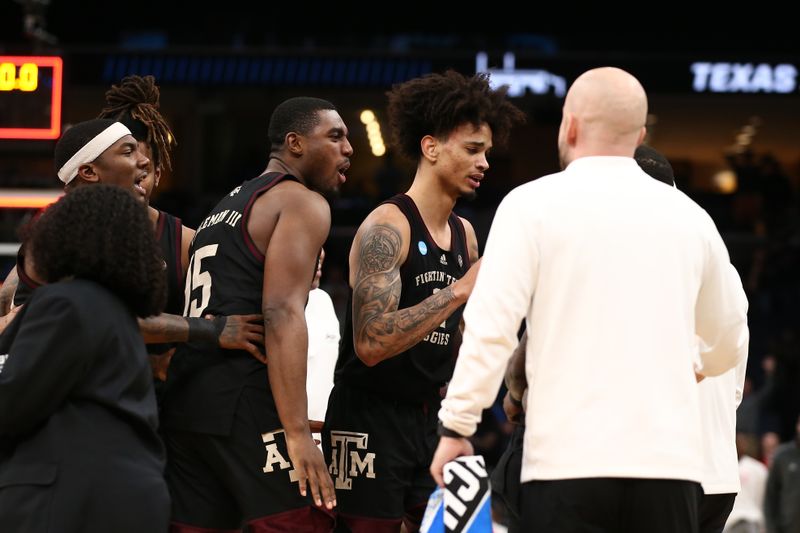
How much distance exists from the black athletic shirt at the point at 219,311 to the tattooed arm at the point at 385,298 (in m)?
0.33

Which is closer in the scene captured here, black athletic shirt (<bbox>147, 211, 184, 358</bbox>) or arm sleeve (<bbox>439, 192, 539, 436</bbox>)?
arm sleeve (<bbox>439, 192, 539, 436</bbox>)

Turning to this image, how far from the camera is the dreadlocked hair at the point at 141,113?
15.6 ft

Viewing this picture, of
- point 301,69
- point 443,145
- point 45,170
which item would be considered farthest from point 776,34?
point 443,145

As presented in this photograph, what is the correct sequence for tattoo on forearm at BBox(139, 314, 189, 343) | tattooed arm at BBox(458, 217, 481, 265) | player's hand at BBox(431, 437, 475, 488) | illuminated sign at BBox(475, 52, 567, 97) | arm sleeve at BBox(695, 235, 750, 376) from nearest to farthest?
player's hand at BBox(431, 437, 475, 488), arm sleeve at BBox(695, 235, 750, 376), tattoo on forearm at BBox(139, 314, 189, 343), tattooed arm at BBox(458, 217, 481, 265), illuminated sign at BBox(475, 52, 567, 97)

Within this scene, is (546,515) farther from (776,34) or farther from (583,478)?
(776,34)

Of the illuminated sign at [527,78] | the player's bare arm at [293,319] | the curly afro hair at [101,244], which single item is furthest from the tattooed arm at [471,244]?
the illuminated sign at [527,78]

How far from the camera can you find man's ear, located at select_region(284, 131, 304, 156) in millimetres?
4547

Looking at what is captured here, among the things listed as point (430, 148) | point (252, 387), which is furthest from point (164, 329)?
point (430, 148)

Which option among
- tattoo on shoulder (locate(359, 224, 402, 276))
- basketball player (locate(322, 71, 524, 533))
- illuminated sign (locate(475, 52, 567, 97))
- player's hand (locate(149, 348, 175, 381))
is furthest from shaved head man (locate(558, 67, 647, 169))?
illuminated sign (locate(475, 52, 567, 97))

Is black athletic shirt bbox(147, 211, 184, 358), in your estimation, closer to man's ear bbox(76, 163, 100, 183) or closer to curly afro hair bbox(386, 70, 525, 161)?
man's ear bbox(76, 163, 100, 183)

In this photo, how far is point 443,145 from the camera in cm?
492

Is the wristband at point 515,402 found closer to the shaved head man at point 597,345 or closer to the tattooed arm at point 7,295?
the shaved head man at point 597,345

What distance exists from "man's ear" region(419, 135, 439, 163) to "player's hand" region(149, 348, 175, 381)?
4.43ft

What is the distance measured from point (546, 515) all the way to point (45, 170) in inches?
235
